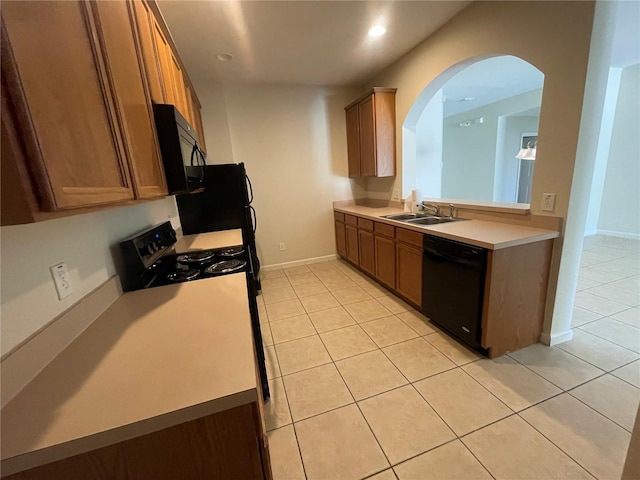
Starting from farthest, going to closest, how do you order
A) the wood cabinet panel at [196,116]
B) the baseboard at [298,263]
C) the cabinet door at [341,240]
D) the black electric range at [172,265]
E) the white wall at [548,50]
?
1. the baseboard at [298,263]
2. the cabinet door at [341,240]
3. the wood cabinet panel at [196,116]
4. the white wall at [548,50]
5. the black electric range at [172,265]

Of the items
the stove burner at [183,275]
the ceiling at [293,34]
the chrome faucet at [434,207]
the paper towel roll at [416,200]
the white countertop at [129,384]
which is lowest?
the stove burner at [183,275]

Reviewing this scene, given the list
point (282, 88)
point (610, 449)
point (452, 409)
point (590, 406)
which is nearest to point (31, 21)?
point (452, 409)

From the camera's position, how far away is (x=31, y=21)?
535 mm

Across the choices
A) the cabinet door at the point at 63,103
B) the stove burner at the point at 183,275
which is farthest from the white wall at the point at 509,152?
the cabinet door at the point at 63,103

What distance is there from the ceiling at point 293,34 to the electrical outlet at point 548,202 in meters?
1.70

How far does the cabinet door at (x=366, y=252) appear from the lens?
3.26m

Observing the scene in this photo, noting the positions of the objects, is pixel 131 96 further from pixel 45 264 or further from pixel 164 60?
pixel 164 60

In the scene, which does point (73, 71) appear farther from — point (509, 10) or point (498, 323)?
point (509, 10)

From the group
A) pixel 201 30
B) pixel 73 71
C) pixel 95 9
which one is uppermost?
pixel 201 30

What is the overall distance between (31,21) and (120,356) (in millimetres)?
831

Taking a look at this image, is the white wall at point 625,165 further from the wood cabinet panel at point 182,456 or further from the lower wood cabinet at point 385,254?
the wood cabinet panel at point 182,456

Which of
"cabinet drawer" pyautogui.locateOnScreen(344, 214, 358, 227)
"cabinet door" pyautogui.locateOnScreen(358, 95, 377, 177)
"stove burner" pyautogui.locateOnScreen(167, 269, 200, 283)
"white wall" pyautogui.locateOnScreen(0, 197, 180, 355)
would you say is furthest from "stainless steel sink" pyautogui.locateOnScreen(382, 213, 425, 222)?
"white wall" pyautogui.locateOnScreen(0, 197, 180, 355)

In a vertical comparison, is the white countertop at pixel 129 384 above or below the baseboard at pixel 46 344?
below

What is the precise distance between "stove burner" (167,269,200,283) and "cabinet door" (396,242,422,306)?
1851 mm
